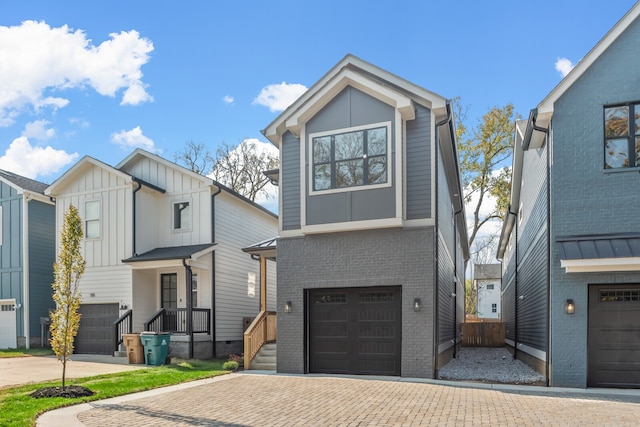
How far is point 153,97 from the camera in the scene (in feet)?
59.0

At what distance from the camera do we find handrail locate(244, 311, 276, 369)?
1357 centimetres

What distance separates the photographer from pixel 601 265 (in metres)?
9.84

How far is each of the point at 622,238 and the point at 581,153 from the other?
1.97m

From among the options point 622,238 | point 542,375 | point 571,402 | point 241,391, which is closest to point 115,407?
point 241,391

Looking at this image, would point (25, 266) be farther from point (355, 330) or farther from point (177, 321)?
point (355, 330)

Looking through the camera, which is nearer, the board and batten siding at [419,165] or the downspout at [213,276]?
the board and batten siding at [419,165]

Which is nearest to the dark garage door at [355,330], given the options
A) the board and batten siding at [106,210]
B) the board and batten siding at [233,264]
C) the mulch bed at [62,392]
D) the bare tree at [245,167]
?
the mulch bed at [62,392]

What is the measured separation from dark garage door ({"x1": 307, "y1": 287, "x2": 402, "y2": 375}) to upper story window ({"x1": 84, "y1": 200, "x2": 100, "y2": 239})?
968 cm

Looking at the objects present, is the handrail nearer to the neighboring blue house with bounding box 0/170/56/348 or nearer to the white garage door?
the neighboring blue house with bounding box 0/170/56/348

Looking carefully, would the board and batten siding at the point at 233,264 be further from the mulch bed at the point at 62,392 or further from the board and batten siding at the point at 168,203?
the mulch bed at the point at 62,392

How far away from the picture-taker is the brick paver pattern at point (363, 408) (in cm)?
742

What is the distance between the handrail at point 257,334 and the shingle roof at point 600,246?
8144mm

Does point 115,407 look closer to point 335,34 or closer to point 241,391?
point 241,391

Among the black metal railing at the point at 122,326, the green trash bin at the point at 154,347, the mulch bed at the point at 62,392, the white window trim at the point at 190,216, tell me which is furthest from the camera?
the white window trim at the point at 190,216
